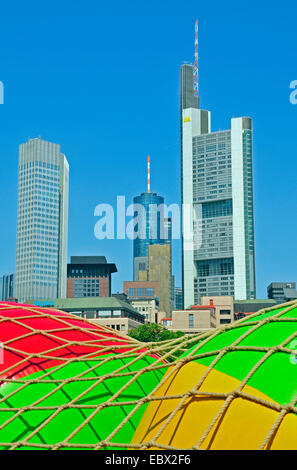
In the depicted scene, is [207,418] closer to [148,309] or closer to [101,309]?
[101,309]

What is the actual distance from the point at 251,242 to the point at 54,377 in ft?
600

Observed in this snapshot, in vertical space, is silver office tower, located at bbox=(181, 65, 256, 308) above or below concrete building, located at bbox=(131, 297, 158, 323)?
above

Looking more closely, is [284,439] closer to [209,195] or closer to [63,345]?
[63,345]

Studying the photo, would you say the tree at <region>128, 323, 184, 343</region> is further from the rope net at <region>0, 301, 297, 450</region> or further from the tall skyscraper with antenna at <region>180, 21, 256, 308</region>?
the tall skyscraper with antenna at <region>180, 21, 256, 308</region>

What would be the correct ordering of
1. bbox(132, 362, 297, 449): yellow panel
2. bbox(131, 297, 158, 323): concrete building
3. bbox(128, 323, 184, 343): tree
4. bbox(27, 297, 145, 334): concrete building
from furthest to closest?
bbox(131, 297, 158, 323): concrete building
bbox(27, 297, 145, 334): concrete building
bbox(128, 323, 184, 343): tree
bbox(132, 362, 297, 449): yellow panel

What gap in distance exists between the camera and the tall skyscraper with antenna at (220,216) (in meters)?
187

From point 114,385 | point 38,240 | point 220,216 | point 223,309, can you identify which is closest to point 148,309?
point 223,309

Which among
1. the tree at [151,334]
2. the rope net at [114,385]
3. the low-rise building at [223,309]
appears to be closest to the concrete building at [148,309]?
the low-rise building at [223,309]

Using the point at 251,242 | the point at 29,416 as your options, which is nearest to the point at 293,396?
the point at 29,416

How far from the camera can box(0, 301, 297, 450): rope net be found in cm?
582

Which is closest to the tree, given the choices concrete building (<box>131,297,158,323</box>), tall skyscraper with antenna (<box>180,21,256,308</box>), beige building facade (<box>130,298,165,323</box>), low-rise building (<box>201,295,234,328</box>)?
low-rise building (<box>201,295,234,328</box>)

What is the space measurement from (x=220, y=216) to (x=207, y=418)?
623 feet

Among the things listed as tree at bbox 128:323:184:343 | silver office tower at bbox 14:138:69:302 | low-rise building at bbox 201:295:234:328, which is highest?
silver office tower at bbox 14:138:69:302
